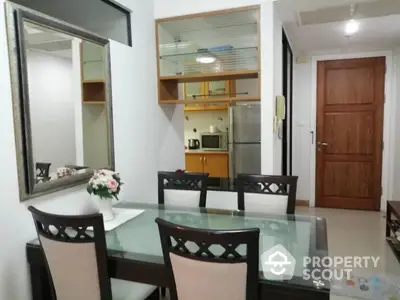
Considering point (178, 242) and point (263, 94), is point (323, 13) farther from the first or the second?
point (178, 242)

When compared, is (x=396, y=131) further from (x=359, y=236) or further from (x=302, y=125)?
(x=359, y=236)

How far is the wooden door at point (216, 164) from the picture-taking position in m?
4.83

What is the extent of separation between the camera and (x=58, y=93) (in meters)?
2.00

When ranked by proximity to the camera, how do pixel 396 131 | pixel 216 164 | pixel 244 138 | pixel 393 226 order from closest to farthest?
pixel 393 226 → pixel 244 138 → pixel 396 131 → pixel 216 164

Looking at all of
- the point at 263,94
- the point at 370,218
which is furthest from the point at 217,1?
the point at 370,218

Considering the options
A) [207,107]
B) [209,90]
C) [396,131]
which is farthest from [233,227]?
[396,131]

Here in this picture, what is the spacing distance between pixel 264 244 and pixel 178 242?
63 cm

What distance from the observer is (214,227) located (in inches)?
79.1

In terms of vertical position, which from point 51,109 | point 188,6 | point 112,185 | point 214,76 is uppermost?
point 188,6

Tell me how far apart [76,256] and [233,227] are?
3.06 feet

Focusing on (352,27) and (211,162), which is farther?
(211,162)

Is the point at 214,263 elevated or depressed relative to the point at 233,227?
elevated

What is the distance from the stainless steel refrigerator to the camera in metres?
4.23

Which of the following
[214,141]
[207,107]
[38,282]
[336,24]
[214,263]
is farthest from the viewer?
[207,107]
